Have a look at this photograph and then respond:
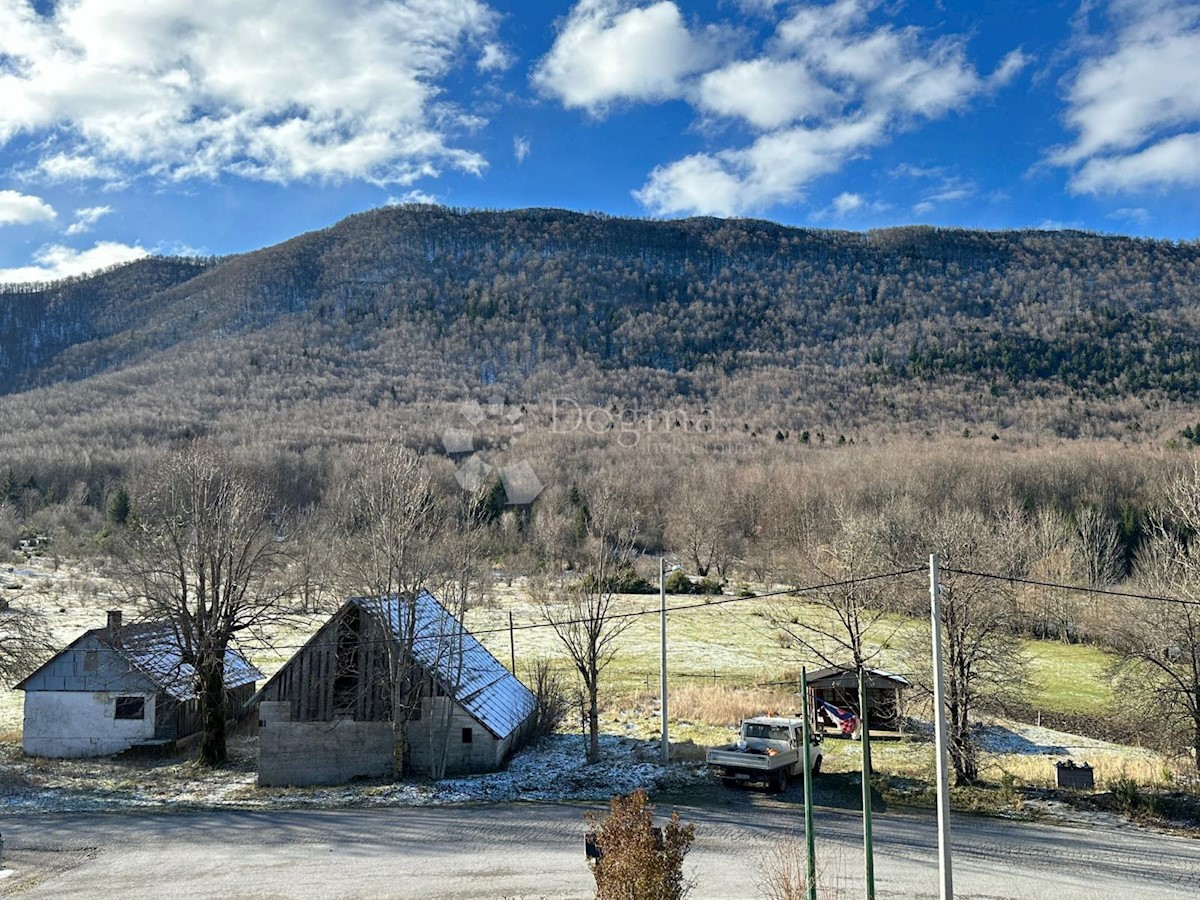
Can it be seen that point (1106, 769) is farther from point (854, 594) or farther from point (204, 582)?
point (204, 582)

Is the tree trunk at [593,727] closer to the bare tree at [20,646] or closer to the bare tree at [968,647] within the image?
the bare tree at [968,647]

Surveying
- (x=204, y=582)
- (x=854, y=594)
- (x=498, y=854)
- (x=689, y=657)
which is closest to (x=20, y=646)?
(x=204, y=582)

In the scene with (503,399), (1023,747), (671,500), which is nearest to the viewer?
(1023,747)

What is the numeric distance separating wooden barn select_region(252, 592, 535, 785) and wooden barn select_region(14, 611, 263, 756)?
6.39m

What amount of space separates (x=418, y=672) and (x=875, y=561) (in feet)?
57.3

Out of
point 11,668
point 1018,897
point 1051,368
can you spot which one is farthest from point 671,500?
point 1051,368

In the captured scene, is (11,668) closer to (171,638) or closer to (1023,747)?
(171,638)

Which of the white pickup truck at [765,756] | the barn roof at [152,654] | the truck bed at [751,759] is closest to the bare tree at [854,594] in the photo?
the white pickup truck at [765,756]

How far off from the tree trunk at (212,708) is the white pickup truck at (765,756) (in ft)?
53.2

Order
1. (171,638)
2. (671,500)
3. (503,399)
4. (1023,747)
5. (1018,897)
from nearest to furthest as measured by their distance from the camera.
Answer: (1018,897) → (1023,747) → (171,638) → (671,500) → (503,399)

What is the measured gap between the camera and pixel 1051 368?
179 metres

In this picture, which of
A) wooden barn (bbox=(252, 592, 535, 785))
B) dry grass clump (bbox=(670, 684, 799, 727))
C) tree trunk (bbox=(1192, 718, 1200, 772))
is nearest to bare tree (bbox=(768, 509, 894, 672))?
dry grass clump (bbox=(670, 684, 799, 727))

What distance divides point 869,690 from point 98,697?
2828 cm

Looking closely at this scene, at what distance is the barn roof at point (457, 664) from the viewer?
27.3 meters
